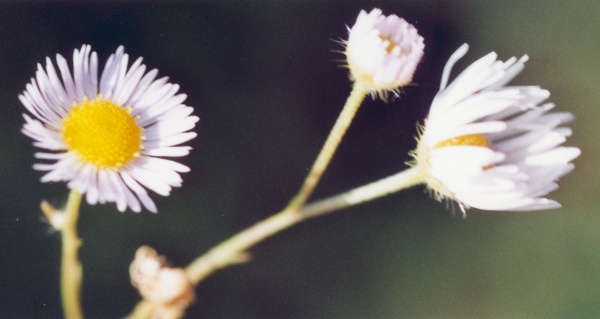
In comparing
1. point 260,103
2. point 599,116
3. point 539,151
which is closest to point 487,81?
point 539,151

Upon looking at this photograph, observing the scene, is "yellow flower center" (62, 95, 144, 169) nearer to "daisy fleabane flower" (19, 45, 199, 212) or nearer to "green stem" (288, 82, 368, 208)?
"daisy fleabane flower" (19, 45, 199, 212)

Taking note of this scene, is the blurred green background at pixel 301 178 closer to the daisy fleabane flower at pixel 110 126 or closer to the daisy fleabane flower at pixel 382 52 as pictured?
the daisy fleabane flower at pixel 110 126

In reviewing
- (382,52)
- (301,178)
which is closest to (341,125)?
(382,52)

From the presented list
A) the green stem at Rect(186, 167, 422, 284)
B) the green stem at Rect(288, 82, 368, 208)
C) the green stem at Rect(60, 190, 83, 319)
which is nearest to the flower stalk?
the green stem at Rect(60, 190, 83, 319)

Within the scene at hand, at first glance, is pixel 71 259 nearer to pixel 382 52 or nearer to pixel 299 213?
pixel 299 213

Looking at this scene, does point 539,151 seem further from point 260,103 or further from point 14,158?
point 14,158

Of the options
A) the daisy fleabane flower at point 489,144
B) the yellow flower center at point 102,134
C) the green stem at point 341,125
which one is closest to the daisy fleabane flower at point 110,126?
the yellow flower center at point 102,134
